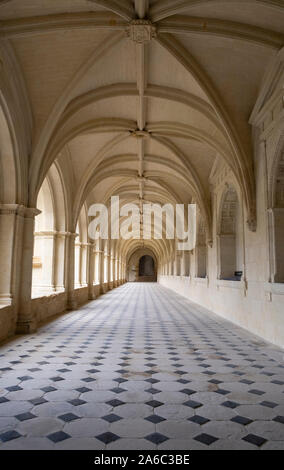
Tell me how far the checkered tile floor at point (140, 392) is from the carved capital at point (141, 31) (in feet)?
19.2

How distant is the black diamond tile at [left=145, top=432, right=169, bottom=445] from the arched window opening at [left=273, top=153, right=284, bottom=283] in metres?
5.26

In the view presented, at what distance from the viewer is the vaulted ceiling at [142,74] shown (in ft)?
21.2

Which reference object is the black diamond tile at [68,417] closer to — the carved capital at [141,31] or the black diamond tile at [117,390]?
the black diamond tile at [117,390]

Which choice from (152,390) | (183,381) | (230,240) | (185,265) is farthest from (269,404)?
(185,265)

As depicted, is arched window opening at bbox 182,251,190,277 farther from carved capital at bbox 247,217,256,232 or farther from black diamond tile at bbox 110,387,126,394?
black diamond tile at bbox 110,387,126,394

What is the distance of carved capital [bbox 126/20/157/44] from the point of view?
6.66 m

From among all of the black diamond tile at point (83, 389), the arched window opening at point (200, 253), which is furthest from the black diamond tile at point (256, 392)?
the arched window opening at point (200, 253)

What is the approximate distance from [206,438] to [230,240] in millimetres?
10182

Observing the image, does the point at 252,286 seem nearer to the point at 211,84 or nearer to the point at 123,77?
the point at 211,84

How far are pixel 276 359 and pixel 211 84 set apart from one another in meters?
6.17

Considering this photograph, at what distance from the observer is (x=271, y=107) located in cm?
775

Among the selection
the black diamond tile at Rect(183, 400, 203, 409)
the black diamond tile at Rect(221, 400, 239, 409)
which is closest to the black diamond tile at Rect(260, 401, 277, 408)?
the black diamond tile at Rect(221, 400, 239, 409)

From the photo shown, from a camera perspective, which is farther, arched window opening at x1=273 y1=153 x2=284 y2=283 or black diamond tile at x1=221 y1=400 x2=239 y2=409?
arched window opening at x1=273 y1=153 x2=284 y2=283
